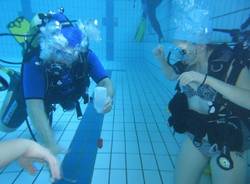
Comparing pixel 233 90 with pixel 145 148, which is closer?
pixel 233 90

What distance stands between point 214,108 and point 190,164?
0.55 m

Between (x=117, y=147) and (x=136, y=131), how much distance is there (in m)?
0.65

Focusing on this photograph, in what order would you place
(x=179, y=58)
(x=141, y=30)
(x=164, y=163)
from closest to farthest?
Result: (x=179, y=58) < (x=164, y=163) < (x=141, y=30)

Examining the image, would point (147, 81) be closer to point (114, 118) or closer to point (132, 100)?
point (132, 100)

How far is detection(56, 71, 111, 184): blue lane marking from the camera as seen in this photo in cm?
296

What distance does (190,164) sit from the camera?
2076 millimetres

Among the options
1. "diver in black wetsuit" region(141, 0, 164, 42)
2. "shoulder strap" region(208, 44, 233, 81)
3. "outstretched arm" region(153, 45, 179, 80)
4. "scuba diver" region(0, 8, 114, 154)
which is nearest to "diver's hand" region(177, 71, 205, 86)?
"shoulder strap" region(208, 44, 233, 81)

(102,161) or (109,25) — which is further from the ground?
(109,25)

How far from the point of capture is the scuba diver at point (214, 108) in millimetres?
1646

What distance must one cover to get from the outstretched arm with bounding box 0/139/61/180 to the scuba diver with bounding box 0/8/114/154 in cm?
99

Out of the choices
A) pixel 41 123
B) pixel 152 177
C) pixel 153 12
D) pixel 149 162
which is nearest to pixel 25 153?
pixel 41 123

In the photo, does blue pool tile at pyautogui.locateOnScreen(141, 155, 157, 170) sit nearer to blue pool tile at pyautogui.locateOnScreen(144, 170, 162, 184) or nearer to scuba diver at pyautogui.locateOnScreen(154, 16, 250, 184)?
blue pool tile at pyautogui.locateOnScreen(144, 170, 162, 184)

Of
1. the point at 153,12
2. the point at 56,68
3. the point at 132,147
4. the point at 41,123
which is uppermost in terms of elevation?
the point at 153,12

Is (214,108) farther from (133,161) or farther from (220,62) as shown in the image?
(133,161)
